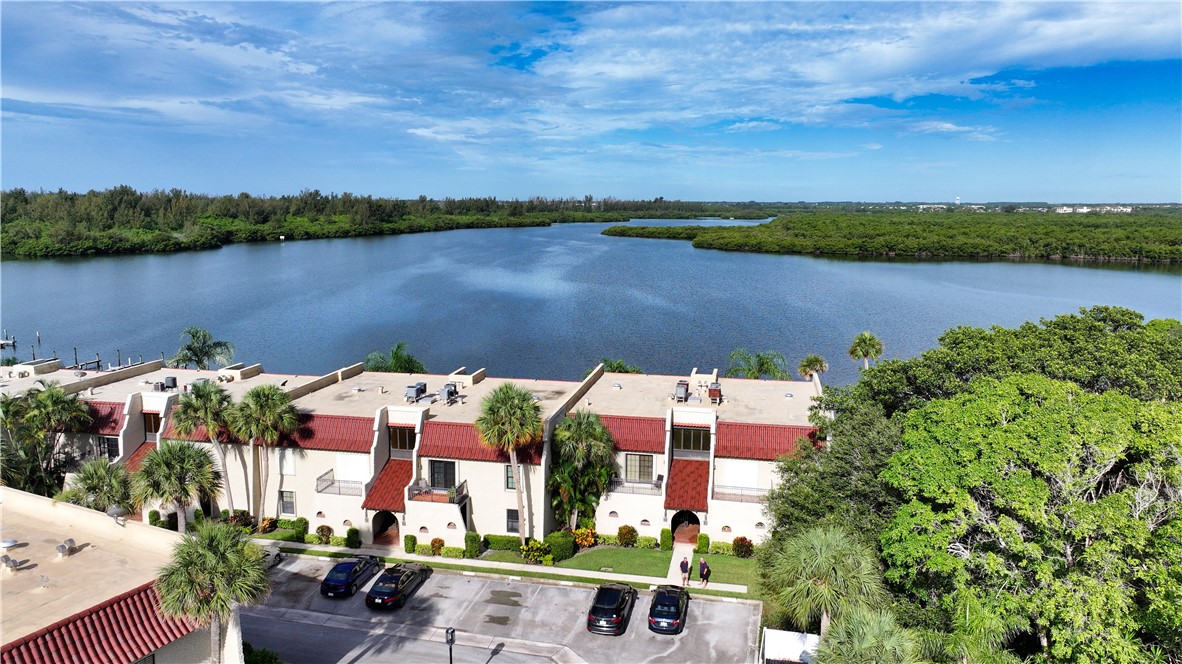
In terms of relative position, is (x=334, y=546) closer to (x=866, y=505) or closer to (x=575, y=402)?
(x=575, y=402)

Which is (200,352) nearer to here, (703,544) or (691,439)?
(691,439)

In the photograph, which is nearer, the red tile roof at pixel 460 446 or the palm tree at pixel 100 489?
the palm tree at pixel 100 489

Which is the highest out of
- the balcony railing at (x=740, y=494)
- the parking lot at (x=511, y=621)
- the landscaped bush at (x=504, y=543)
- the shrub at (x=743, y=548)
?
the balcony railing at (x=740, y=494)

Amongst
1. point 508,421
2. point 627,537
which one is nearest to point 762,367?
point 627,537

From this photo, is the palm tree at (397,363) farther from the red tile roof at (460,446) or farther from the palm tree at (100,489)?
the palm tree at (100,489)

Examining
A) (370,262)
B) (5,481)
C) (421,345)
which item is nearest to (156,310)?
(421,345)

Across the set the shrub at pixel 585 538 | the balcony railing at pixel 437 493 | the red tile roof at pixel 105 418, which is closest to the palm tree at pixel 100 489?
the red tile roof at pixel 105 418
